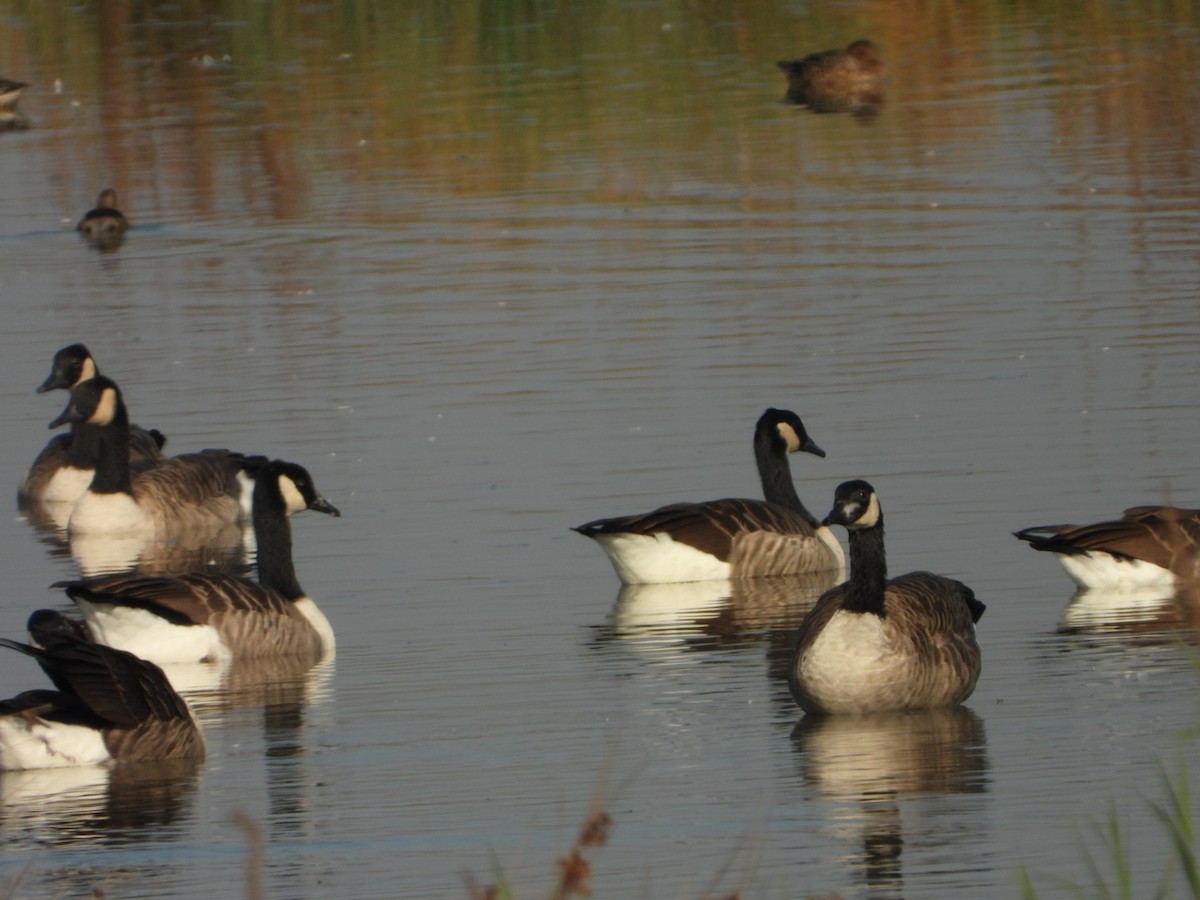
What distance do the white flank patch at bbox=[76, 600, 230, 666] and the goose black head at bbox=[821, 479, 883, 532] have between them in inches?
126

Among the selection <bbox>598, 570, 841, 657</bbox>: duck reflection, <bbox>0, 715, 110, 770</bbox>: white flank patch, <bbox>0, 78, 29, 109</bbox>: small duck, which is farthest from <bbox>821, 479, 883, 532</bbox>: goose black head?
<bbox>0, 78, 29, 109</bbox>: small duck

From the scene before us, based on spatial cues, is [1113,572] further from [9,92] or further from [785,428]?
[9,92]

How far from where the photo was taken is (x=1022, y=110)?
29.3 meters

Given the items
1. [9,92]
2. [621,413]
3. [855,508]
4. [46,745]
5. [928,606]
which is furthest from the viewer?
[9,92]

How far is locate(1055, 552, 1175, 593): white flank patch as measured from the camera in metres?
11.6

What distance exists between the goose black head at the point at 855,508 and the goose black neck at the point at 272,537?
10.6 ft

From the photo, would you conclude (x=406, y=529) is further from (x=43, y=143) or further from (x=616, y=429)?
(x=43, y=143)

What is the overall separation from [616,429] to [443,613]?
3915 mm

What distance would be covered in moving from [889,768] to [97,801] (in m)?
2.92

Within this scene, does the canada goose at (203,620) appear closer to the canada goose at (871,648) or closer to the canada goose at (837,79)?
the canada goose at (871,648)

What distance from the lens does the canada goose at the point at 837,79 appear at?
3253 cm

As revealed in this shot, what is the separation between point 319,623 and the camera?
11.4m

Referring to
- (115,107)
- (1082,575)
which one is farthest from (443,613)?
(115,107)

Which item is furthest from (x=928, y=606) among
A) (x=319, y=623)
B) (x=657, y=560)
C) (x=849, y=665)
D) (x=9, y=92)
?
(x=9, y=92)
